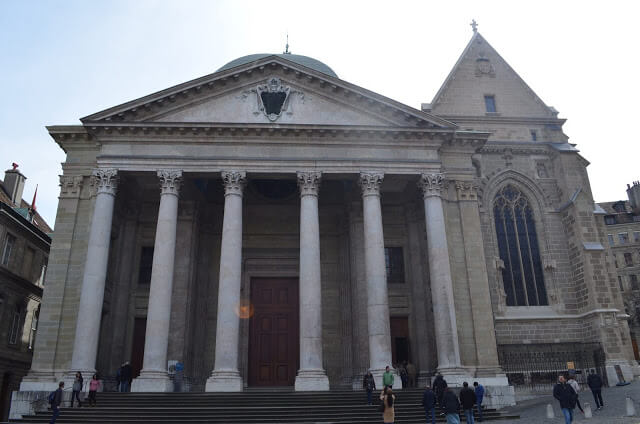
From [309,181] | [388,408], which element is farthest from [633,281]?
[388,408]

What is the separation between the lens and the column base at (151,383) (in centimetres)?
1895

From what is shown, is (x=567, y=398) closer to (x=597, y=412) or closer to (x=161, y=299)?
(x=597, y=412)

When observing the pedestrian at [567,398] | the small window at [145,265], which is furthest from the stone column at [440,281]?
the small window at [145,265]

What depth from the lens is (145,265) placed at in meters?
26.3

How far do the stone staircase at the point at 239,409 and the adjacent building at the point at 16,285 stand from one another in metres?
13.0

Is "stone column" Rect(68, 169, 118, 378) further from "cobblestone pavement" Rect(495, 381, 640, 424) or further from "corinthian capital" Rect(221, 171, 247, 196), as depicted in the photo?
"cobblestone pavement" Rect(495, 381, 640, 424)

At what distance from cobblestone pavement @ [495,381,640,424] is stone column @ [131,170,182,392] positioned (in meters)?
12.7

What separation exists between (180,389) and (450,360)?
1149 cm

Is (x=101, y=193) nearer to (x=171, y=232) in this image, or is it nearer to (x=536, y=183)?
(x=171, y=232)

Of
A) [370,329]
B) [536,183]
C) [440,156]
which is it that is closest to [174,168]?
[370,329]

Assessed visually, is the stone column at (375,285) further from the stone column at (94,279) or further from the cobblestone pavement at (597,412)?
the stone column at (94,279)

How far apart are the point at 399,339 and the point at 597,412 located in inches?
395

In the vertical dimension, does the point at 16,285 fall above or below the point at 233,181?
below

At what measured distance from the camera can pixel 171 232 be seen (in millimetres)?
21438
